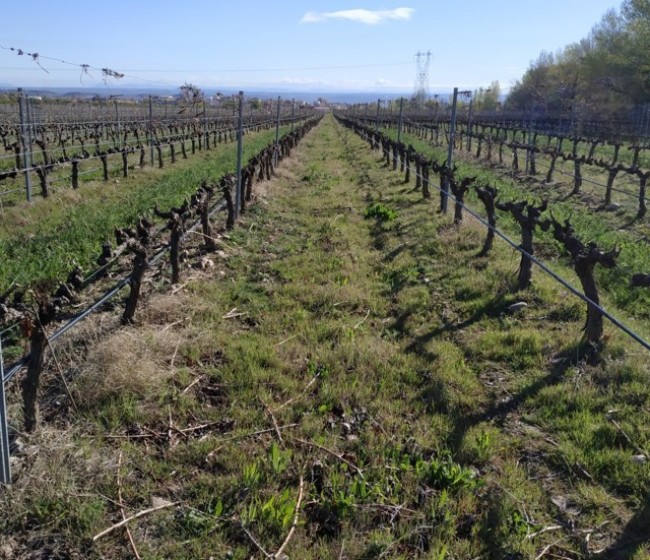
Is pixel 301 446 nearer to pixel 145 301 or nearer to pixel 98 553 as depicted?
pixel 98 553

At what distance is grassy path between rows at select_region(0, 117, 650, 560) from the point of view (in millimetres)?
3521

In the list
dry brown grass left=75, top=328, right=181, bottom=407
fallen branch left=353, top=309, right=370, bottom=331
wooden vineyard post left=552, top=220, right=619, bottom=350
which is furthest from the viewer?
fallen branch left=353, top=309, right=370, bottom=331

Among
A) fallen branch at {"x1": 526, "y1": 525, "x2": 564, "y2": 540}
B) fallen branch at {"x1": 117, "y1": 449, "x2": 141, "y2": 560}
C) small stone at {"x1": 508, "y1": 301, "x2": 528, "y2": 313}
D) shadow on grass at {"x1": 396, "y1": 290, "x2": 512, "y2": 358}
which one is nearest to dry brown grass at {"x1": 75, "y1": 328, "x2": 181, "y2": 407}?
fallen branch at {"x1": 117, "y1": 449, "x2": 141, "y2": 560}

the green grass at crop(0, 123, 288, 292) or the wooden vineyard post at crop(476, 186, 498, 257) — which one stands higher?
the wooden vineyard post at crop(476, 186, 498, 257)

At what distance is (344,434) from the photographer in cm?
464

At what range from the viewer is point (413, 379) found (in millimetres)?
5504

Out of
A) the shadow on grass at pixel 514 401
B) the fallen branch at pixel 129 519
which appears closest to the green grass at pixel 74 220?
the fallen branch at pixel 129 519

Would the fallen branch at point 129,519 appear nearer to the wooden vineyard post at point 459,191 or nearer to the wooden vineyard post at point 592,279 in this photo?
the wooden vineyard post at point 592,279

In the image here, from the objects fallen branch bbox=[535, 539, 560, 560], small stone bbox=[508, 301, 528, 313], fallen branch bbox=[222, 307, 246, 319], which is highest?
small stone bbox=[508, 301, 528, 313]

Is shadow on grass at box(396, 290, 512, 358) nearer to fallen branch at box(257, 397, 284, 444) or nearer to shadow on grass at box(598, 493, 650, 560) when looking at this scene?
fallen branch at box(257, 397, 284, 444)

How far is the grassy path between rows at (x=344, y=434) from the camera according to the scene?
11.6ft

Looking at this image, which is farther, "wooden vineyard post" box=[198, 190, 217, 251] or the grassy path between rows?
"wooden vineyard post" box=[198, 190, 217, 251]

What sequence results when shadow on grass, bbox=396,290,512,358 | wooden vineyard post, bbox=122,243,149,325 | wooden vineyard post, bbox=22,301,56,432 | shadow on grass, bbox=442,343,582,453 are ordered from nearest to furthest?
wooden vineyard post, bbox=22,301,56,432 → shadow on grass, bbox=442,343,582,453 → wooden vineyard post, bbox=122,243,149,325 → shadow on grass, bbox=396,290,512,358

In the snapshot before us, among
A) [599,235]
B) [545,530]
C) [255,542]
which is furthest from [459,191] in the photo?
[255,542]
